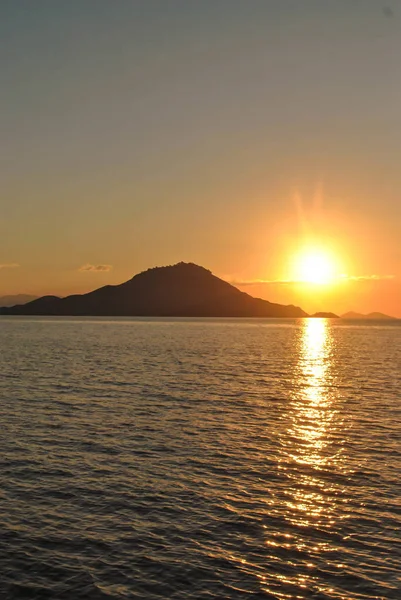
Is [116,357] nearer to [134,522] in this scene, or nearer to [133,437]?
[133,437]

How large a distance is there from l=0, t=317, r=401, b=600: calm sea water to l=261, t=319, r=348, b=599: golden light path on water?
96 millimetres

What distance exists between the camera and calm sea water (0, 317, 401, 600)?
21.1 meters

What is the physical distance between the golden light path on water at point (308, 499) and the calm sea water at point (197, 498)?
0.10 metres

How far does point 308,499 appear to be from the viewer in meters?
29.6

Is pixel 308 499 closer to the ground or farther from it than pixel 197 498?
closer to the ground

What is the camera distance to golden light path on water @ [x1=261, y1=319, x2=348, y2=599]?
69.5 feet

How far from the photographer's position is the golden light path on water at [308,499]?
2119 centimetres

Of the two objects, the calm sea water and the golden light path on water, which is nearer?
the calm sea water

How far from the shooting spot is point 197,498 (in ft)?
95.9

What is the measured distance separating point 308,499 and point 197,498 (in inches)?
230

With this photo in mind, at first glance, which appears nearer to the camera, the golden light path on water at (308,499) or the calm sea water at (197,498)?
the calm sea water at (197,498)

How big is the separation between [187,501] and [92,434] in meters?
16.2

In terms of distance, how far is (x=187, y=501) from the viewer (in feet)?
94.4

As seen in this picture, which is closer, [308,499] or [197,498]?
[197,498]
